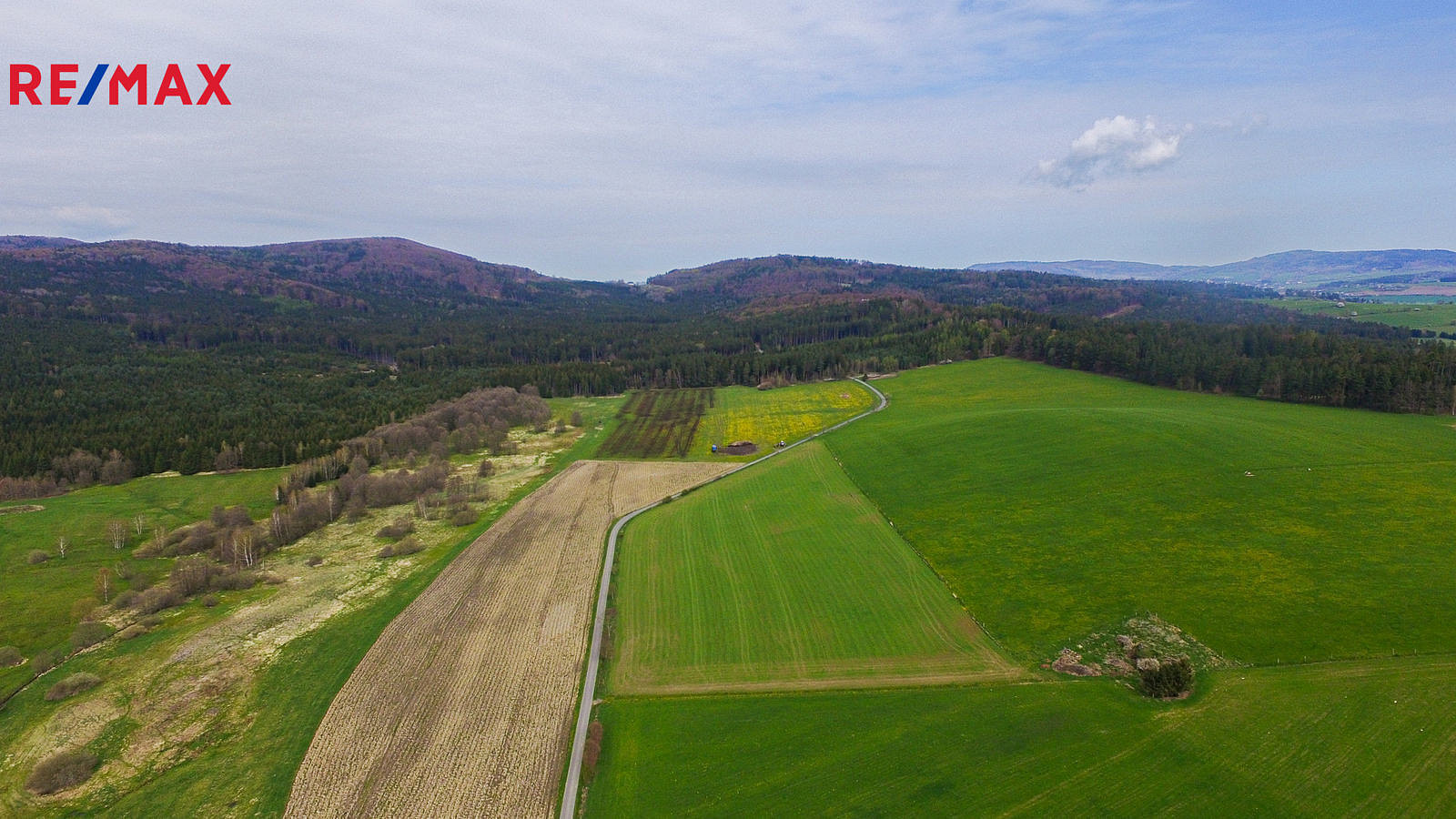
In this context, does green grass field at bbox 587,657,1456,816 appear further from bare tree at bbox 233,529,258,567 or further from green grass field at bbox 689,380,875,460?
green grass field at bbox 689,380,875,460

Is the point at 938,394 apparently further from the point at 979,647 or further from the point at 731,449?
the point at 979,647

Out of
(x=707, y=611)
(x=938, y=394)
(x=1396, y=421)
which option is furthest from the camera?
(x=938, y=394)

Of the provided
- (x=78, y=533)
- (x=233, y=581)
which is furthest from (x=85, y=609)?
(x=78, y=533)

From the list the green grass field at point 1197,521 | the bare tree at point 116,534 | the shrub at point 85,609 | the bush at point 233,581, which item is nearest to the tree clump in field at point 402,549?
the bush at point 233,581

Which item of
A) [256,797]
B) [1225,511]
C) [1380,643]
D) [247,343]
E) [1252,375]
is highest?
[247,343]

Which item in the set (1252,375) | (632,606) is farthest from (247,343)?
(1252,375)

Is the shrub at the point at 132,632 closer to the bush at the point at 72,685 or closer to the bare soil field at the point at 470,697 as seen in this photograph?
the bush at the point at 72,685

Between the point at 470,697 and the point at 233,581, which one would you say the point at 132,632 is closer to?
the point at 233,581
